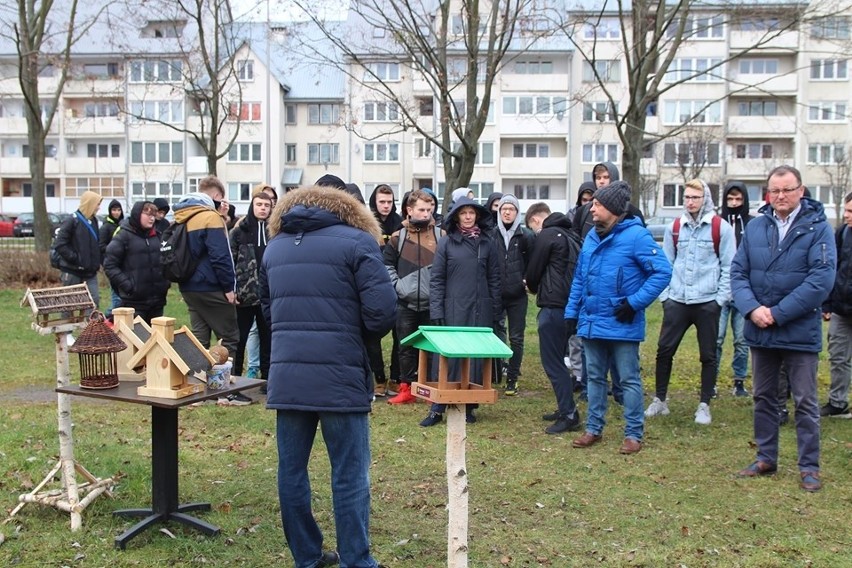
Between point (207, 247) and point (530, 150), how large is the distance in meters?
47.7

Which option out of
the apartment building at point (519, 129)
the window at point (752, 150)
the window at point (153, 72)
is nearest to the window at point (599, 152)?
the apartment building at point (519, 129)

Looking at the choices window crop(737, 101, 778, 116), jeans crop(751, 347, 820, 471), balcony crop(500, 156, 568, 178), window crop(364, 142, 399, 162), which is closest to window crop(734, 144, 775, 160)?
window crop(737, 101, 778, 116)

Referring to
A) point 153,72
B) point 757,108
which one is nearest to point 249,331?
point 153,72

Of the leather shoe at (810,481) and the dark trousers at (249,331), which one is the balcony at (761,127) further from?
the leather shoe at (810,481)

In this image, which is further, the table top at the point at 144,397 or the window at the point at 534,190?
the window at the point at 534,190

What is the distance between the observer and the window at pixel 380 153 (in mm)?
53844

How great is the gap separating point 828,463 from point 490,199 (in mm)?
4978

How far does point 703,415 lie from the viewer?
7742 millimetres

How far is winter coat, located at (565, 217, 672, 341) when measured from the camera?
6570 mm

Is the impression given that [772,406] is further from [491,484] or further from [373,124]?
[373,124]

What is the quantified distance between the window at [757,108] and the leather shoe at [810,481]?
5165cm

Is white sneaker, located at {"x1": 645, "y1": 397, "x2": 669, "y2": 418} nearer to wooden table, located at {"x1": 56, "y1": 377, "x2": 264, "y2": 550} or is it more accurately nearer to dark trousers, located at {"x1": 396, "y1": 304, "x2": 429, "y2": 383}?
dark trousers, located at {"x1": 396, "y1": 304, "x2": 429, "y2": 383}

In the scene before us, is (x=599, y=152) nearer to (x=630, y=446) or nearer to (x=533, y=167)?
(x=533, y=167)

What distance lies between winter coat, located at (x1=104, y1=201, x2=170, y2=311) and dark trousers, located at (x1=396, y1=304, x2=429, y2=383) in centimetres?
251
